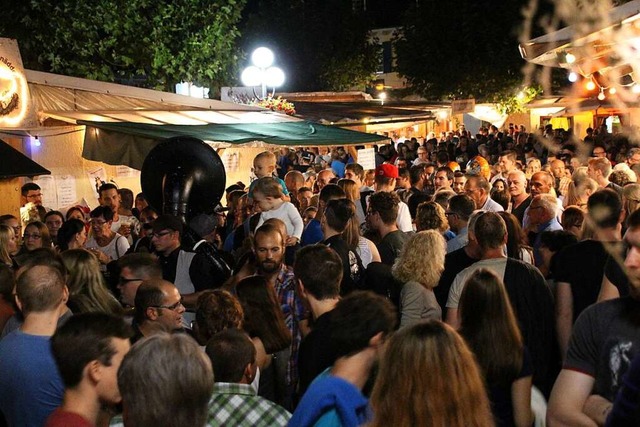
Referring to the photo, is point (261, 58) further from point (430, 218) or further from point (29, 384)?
point (29, 384)

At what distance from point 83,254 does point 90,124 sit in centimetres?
636

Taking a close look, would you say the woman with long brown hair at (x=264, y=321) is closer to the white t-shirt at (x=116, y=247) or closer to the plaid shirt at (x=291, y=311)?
the plaid shirt at (x=291, y=311)

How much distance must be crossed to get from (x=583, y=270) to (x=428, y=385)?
342 cm

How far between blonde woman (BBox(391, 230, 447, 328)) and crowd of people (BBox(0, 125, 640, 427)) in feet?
0.04

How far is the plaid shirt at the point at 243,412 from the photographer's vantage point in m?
→ 4.23

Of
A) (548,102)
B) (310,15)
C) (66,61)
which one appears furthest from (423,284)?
(310,15)

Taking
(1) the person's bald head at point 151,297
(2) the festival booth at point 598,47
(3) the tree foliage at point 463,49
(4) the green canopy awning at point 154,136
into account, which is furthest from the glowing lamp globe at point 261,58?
(3) the tree foliage at point 463,49

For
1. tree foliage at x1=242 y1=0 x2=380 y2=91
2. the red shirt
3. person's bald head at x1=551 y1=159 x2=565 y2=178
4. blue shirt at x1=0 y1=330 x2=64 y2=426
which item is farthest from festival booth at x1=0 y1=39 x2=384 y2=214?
tree foliage at x1=242 y1=0 x2=380 y2=91

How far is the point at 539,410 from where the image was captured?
5.02m

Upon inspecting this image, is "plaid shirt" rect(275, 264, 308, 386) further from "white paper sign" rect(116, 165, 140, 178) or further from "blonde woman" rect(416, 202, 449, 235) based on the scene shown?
"white paper sign" rect(116, 165, 140, 178)

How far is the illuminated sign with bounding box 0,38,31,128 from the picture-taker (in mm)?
12109

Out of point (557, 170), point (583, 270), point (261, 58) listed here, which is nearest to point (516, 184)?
point (557, 170)

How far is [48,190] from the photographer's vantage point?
1538cm

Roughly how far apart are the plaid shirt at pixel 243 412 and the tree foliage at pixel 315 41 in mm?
54134
